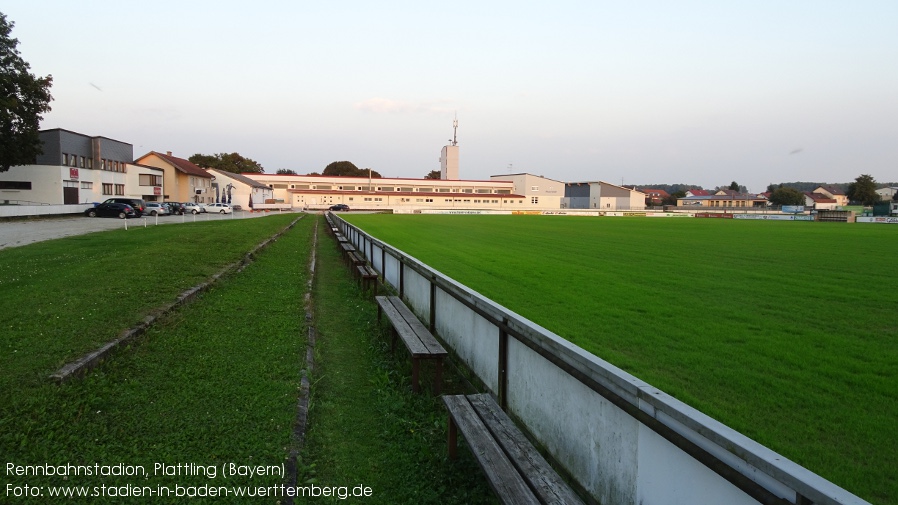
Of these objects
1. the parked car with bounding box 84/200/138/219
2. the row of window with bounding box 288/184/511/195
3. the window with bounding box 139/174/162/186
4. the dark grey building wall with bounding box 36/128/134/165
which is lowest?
the parked car with bounding box 84/200/138/219

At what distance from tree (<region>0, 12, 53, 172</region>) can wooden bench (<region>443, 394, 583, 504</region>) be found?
1818 inches

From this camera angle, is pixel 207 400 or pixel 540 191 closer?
pixel 207 400

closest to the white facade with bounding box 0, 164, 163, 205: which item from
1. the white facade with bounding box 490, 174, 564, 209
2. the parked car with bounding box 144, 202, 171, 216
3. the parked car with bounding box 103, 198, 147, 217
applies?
the parked car with bounding box 144, 202, 171, 216

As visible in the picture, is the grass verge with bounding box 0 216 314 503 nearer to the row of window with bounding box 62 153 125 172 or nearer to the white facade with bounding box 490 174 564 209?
the row of window with bounding box 62 153 125 172

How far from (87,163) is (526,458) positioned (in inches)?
2434

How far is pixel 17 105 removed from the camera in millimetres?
38938

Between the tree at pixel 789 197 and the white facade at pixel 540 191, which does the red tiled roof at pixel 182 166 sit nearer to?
the white facade at pixel 540 191

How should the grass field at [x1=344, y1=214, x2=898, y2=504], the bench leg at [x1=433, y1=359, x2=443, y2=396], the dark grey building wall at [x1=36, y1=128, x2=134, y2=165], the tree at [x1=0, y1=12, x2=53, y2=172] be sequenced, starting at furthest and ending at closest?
the dark grey building wall at [x1=36, y1=128, x2=134, y2=165] → the tree at [x1=0, y1=12, x2=53, y2=172] → the bench leg at [x1=433, y1=359, x2=443, y2=396] → the grass field at [x1=344, y1=214, x2=898, y2=504]

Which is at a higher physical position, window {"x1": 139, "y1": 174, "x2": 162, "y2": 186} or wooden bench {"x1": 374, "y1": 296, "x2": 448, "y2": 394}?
window {"x1": 139, "y1": 174, "x2": 162, "y2": 186}

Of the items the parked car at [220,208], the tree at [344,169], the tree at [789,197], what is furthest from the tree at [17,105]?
the tree at [789,197]

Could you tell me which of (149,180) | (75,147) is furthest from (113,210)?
(149,180)

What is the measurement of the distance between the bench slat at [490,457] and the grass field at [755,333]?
2045 mm

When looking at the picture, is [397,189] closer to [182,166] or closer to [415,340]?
[182,166]

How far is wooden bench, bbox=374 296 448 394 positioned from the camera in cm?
526
